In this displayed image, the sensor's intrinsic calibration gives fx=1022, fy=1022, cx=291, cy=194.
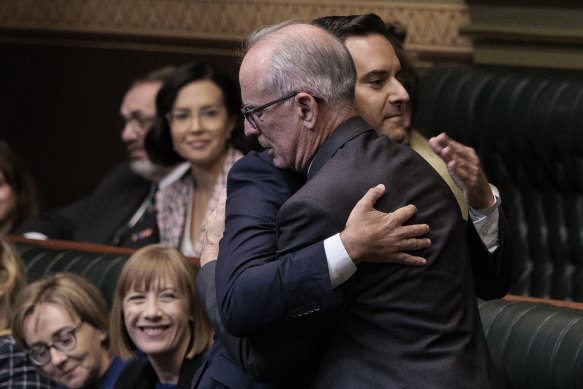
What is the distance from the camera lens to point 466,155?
1916 mm


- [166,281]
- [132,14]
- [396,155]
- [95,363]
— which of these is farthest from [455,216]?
[132,14]

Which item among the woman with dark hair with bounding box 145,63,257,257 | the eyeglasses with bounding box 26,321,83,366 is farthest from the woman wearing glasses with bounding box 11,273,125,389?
the woman with dark hair with bounding box 145,63,257,257

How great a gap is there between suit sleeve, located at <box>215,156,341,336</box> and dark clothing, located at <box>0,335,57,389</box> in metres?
1.53

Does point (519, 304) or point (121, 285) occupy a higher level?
point (121, 285)

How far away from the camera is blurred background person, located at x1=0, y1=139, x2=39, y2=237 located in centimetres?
429

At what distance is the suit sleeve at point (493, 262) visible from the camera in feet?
6.54

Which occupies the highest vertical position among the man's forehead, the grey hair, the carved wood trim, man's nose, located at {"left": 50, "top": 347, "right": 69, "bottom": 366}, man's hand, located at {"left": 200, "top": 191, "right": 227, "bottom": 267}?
the carved wood trim

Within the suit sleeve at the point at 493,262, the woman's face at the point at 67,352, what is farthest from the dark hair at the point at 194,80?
the suit sleeve at the point at 493,262

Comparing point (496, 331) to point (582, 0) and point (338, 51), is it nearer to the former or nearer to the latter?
point (338, 51)

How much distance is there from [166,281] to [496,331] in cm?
97

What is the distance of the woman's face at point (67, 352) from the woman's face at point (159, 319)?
19 centimetres

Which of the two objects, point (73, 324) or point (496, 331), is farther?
point (73, 324)

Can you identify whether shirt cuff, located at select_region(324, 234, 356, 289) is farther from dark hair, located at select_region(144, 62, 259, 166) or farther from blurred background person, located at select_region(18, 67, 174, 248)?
blurred background person, located at select_region(18, 67, 174, 248)

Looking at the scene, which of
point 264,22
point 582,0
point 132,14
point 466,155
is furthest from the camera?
point 132,14
